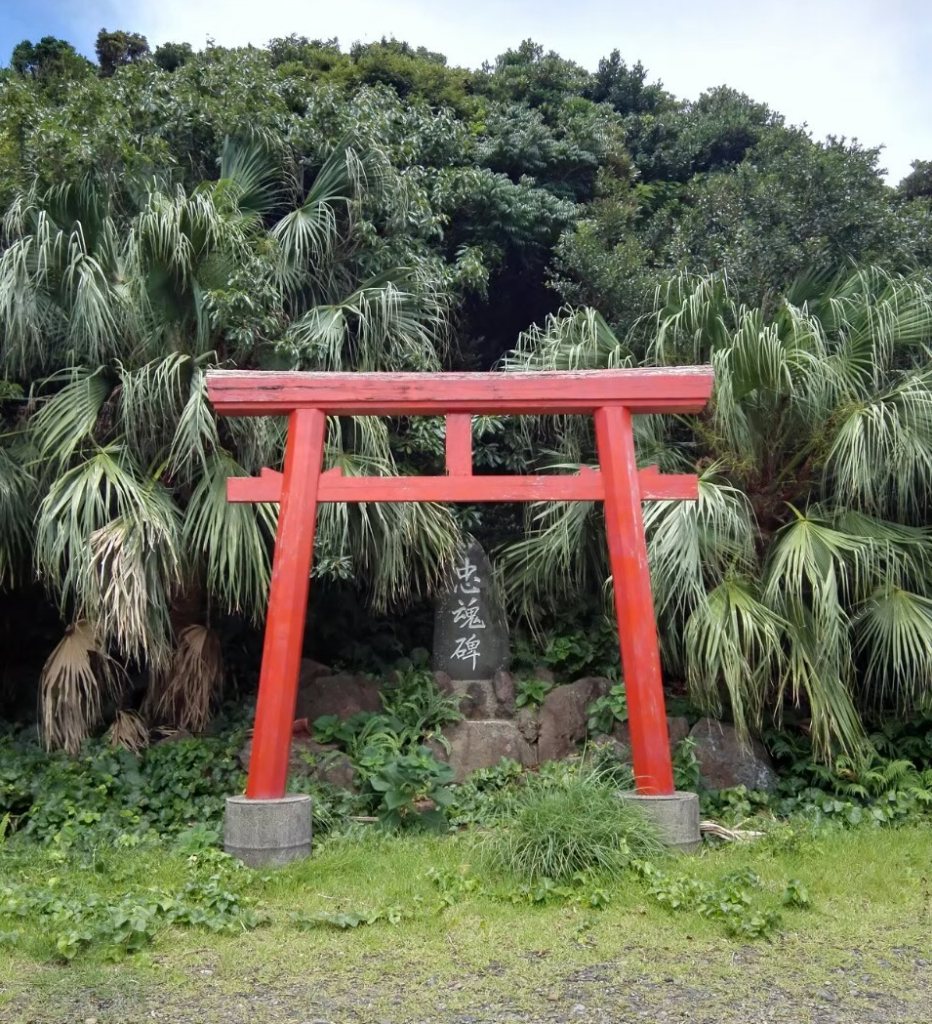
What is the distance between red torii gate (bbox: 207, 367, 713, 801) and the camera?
210 inches

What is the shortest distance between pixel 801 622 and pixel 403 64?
28.9ft

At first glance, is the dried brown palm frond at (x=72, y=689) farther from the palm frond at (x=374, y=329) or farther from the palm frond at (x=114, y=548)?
the palm frond at (x=374, y=329)

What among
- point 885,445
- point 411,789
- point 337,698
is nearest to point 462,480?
point 411,789

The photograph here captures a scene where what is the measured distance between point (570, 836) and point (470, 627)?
2903 mm

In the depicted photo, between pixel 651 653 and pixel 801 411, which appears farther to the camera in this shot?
pixel 801 411

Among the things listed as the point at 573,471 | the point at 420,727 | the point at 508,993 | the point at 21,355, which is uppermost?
the point at 21,355

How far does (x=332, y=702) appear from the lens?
707cm

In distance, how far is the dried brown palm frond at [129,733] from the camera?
6.61 metres

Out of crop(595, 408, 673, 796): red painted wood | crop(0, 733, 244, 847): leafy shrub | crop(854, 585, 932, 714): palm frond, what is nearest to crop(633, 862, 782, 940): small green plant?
crop(595, 408, 673, 796): red painted wood

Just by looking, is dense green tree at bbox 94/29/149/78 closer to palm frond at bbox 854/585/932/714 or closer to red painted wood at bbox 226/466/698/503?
red painted wood at bbox 226/466/698/503

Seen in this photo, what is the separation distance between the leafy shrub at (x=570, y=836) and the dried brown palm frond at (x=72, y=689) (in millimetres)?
2874

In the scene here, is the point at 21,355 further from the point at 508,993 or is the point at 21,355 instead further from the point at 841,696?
the point at 841,696

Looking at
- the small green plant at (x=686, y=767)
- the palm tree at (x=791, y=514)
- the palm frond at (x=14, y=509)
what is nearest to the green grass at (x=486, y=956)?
the small green plant at (x=686, y=767)

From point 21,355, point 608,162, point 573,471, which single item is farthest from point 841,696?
point 608,162
